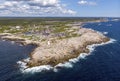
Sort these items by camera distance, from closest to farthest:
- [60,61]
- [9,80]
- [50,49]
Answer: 1. [9,80]
2. [60,61]
3. [50,49]

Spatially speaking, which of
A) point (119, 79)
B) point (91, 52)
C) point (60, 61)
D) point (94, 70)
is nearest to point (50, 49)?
point (60, 61)

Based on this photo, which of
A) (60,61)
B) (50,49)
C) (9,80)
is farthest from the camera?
(50,49)

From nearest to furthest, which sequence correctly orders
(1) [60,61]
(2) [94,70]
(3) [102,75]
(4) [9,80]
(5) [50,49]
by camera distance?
1. (4) [9,80]
2. (3) [102,75]
3. (2) [94,70]
4. (1) [60,61]
5. (5) [50,49]

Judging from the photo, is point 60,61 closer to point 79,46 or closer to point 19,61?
point 19,61

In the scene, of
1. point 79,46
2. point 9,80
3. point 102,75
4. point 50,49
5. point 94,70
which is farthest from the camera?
point 79,46

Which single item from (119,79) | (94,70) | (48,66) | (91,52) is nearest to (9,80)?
(48,66)

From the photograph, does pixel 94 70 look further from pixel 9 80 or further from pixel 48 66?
pixel 9 80

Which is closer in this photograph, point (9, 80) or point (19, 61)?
point (9, 80)

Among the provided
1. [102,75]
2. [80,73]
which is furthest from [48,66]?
[102,75]

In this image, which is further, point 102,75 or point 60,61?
point 60,61
